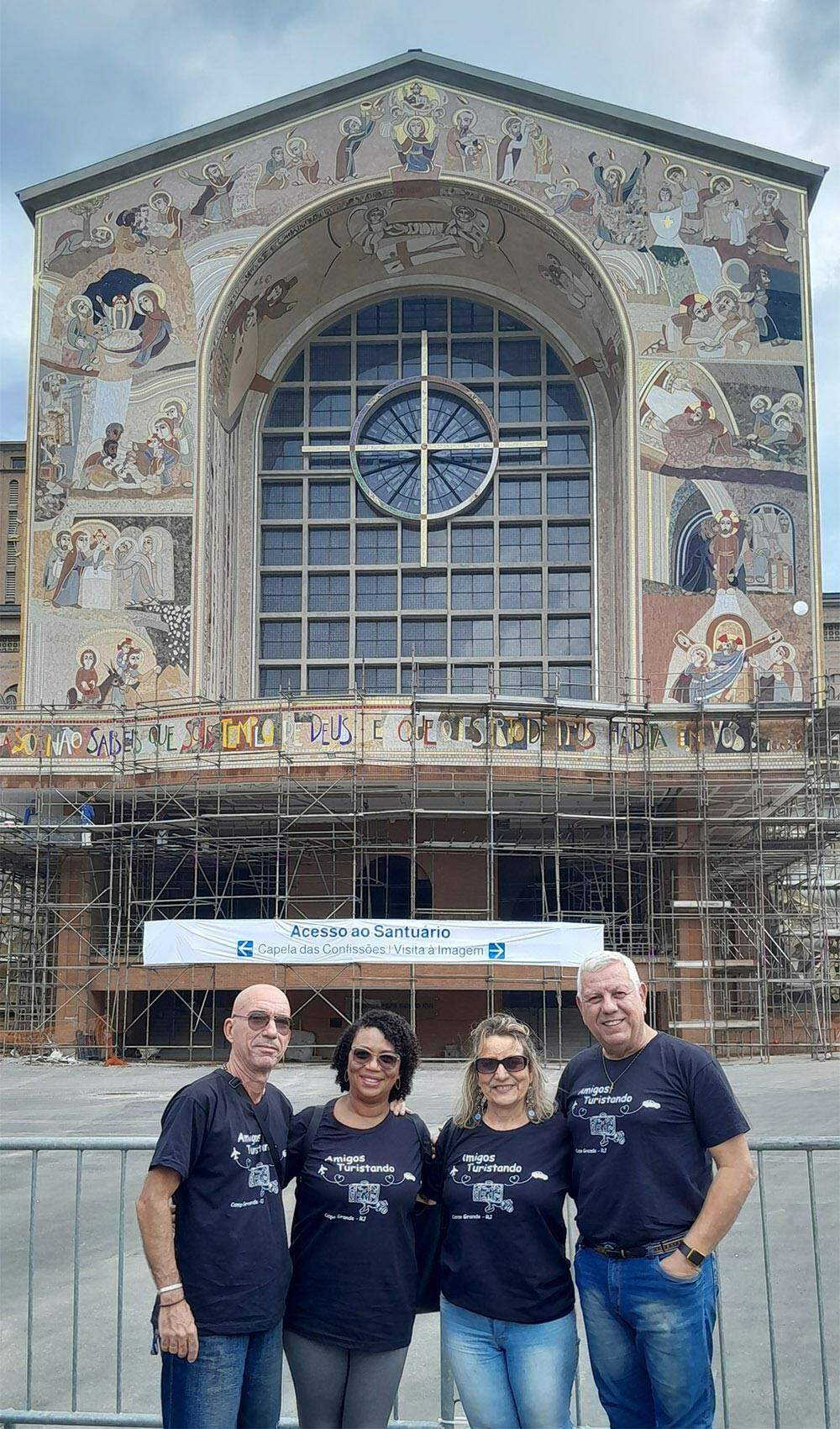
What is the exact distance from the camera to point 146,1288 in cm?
816

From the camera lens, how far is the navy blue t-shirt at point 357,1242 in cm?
425

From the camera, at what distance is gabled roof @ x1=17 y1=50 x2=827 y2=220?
3092 centimetres

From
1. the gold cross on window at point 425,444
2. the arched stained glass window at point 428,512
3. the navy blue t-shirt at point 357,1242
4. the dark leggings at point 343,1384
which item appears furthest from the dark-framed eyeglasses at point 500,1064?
the gold cross on window at point 425,444

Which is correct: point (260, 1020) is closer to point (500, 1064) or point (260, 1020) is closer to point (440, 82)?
point (500, 1064)

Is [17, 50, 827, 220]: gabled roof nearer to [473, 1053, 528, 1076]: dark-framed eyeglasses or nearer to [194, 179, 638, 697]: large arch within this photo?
[194, 179, 638, 697]: large arch

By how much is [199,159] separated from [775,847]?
807 inches

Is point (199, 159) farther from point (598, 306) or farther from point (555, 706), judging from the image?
point (555, 706)

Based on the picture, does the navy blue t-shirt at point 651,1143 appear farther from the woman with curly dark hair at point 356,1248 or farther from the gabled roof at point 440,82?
the gabled roof at point 440,82

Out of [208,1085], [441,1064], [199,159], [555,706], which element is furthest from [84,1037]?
[208,1085]

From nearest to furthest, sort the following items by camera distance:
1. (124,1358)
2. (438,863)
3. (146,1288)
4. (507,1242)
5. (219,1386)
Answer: (219,1386) < (507,1242) < (124,1358) < (146,1288) < (438,863)

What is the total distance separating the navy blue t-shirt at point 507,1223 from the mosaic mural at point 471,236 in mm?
24944

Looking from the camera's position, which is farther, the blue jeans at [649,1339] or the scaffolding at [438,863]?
the scaffolding at [438,863]

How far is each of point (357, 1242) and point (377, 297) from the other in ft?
107

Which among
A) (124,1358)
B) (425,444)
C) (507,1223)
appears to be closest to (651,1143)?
(507,1223)
